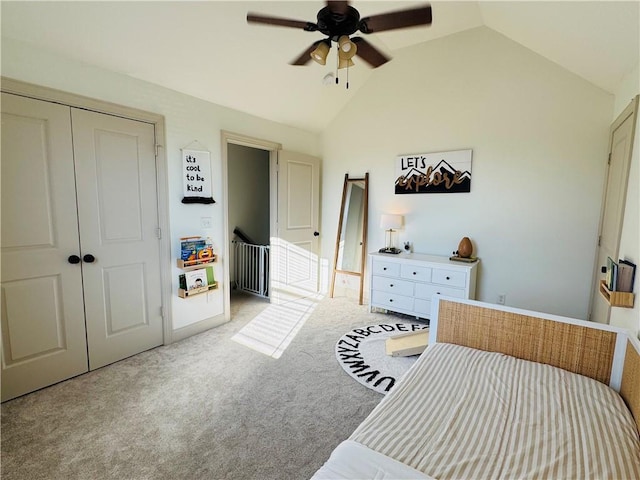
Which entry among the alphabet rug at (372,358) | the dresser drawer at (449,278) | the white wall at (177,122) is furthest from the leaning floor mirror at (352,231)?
the white wall at (177,122)

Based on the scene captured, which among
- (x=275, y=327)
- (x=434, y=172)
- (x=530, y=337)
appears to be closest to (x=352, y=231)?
(x=434, y=172)

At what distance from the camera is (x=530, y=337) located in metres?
1.78

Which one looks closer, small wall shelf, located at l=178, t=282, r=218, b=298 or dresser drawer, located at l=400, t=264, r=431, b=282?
small wall shelf, located at l=178, t=282, r=218, b=298

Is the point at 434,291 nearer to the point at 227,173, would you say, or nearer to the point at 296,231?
the point at 296,231

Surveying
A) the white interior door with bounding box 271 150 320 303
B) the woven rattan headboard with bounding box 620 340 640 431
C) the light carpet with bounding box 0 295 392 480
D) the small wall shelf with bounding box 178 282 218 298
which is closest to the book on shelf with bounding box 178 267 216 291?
the small wall shelf with bounding box 178 282 218 298

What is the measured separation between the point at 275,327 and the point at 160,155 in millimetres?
2146

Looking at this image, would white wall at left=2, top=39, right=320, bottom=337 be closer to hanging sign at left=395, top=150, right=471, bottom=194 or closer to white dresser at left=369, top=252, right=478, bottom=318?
hanging sign at left=395, top=150, right=471, bottom=194

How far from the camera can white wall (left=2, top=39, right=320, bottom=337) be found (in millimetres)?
2121

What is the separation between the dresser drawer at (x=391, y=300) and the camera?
368cm

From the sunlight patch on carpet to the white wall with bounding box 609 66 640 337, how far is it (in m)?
2.51

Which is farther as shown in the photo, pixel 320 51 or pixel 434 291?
pixel 434 291

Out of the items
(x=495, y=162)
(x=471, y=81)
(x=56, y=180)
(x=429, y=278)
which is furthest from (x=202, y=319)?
(x=471, y=81)

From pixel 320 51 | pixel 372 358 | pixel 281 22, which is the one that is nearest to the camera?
pixel 281 22

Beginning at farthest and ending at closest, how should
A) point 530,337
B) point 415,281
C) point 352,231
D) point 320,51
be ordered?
point 352,231 → point 415,281 → point 320,51 → point 530,337
